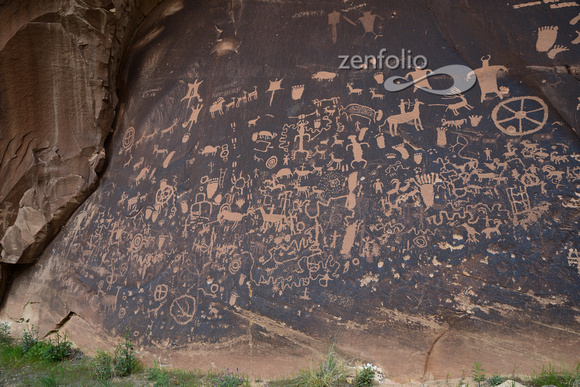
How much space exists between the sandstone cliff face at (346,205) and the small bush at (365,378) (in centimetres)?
13

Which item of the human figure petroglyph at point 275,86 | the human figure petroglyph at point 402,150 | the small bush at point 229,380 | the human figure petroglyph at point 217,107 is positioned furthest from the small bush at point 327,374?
the human figure petroglyph at point 217,107

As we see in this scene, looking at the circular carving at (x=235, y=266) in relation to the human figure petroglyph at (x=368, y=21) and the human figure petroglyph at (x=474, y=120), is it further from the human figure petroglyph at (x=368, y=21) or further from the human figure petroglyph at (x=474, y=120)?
the human figure petroglyph at (x=368, y=21)

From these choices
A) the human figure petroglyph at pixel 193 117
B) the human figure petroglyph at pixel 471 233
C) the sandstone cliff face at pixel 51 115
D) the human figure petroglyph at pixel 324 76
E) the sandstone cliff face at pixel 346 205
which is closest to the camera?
the sandstone cliff face at pixel 346 205

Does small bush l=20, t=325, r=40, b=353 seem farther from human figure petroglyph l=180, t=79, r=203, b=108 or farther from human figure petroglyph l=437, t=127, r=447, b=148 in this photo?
human figure petroglyph l=437, t=127, r=447, b=148

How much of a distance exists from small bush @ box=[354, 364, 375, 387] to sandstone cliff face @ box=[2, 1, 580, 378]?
130 mm

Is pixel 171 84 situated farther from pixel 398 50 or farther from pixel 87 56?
pixel 398 50

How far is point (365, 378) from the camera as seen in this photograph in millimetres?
3055

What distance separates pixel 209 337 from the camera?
12.1ft

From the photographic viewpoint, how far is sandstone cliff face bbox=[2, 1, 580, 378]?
3.13 m

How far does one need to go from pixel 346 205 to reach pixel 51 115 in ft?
12.4

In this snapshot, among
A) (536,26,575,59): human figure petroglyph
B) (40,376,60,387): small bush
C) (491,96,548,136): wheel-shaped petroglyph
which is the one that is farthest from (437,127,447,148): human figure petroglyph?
(40,376,60,387): small bush

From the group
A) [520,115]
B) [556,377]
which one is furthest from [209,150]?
[556,377]

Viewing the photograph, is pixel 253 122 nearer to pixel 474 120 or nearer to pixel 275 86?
pixel 275 86

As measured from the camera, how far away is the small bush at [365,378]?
3045mm
